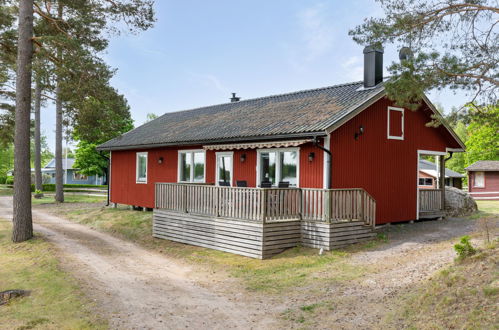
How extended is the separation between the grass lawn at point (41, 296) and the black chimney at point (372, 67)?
11.2m

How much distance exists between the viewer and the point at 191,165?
1766 cm

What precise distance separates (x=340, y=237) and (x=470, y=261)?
172 inches

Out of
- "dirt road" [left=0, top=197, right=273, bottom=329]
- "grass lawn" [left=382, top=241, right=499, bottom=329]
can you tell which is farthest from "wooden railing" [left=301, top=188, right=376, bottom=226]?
"grass lawn" [left=382, top=241, right=499, bottom=329]

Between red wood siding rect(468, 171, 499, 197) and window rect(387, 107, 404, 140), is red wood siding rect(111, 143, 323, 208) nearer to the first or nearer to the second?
window rect(387, 107, 404, 140)

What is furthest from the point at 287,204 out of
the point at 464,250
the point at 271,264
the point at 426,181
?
the point at 426,181

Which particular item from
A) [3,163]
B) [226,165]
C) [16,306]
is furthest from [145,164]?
[3,163]

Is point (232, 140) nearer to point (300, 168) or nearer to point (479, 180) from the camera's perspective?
point (300, 168)

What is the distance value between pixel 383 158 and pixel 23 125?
1190 cm

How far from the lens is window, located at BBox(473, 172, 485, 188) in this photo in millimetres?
34925

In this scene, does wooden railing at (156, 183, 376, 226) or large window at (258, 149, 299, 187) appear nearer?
wooden railing at (156, 183, 376, 226)

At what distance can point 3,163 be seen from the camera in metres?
55.2

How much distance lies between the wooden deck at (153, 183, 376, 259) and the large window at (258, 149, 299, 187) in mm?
1516

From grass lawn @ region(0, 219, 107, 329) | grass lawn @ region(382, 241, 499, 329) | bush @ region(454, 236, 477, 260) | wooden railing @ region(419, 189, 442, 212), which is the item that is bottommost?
grass lawn @ region(0, 219, 107, 329)

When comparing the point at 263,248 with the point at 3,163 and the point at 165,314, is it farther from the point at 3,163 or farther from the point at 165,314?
the point at 3,163
